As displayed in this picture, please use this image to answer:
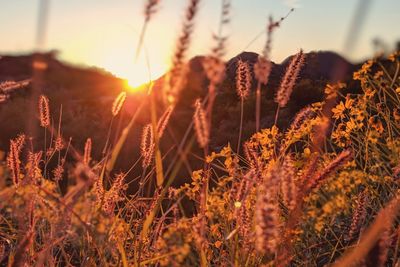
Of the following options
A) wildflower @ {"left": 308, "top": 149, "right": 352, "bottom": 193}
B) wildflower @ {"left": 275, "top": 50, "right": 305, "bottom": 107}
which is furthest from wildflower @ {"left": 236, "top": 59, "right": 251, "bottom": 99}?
wildflower @ {"left": 308, "top": 149, "right": 352, "bottom": 193}

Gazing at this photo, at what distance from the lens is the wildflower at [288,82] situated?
1902 millimetres

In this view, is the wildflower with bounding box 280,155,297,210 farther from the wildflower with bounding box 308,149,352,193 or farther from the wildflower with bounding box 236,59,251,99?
the wildflower with bounding box 236,59,251,99

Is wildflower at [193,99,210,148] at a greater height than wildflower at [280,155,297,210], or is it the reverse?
wildflower at [193,99,210,148]

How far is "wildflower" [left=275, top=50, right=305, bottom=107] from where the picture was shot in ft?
6.24

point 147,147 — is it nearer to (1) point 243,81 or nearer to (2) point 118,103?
(2) point 118,103

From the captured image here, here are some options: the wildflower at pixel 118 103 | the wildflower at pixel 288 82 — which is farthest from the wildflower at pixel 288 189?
the wildflower at pixel 118 103

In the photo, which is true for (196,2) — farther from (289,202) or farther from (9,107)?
(9,107)

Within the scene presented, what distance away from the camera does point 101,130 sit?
556 inches

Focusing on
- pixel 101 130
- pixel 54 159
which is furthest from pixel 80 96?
pixel 54 159

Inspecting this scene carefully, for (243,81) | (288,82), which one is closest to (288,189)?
(288,82)

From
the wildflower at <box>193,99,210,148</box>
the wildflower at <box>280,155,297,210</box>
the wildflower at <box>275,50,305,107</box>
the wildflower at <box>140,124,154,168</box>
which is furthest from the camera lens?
the wildflower at <box>140,124,154,168</box>

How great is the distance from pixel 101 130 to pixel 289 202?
509 inches

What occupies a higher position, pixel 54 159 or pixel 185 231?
pixel 185 231

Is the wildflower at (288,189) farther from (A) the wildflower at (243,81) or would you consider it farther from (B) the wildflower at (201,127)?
(A) the wildflower at (243,81)
